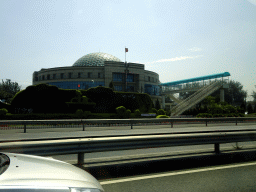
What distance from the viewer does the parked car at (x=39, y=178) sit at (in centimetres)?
Result: 231

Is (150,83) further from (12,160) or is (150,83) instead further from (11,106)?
(12,160)

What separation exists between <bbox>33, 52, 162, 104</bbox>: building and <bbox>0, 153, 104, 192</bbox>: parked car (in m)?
64.9

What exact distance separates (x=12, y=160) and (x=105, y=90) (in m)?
31.8

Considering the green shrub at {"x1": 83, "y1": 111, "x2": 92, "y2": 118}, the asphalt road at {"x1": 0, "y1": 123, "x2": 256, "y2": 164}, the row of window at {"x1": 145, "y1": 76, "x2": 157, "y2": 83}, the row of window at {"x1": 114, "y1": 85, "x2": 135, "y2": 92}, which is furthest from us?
the row of window at {"x1": 145, "y1": 76, "x2": 157, "y2": 83}

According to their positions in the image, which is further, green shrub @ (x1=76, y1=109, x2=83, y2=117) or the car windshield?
green shrub @ (x1=76, y1=109, x2=83, y2=117)

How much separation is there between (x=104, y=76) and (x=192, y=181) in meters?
67.7

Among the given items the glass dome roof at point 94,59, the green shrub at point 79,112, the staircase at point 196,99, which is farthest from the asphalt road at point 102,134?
the glass dome roof at point 94,59

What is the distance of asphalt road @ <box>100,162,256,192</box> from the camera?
453 cm

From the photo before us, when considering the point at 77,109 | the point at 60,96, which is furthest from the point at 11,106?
the point at 77,109

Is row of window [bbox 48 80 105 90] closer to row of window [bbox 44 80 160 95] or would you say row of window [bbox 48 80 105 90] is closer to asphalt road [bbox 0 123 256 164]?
row of window [bbox 44 80 160 95]

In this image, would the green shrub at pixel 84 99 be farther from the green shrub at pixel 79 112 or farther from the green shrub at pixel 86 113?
the green shrub at pixel 79 112

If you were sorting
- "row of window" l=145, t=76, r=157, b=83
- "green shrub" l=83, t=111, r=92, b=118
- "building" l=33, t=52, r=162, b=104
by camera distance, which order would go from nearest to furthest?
"green shrub" l=83, t=111, r=92, b=118
"building" l=33, t=52, r=162, b=104
"row of window" l=145, t=76, r=157, b=83

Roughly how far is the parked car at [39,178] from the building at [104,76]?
6492 cm

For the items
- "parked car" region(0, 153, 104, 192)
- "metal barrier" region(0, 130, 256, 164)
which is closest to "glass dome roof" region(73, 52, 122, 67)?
"metal barrier" region(0, 130, 256, 164)
